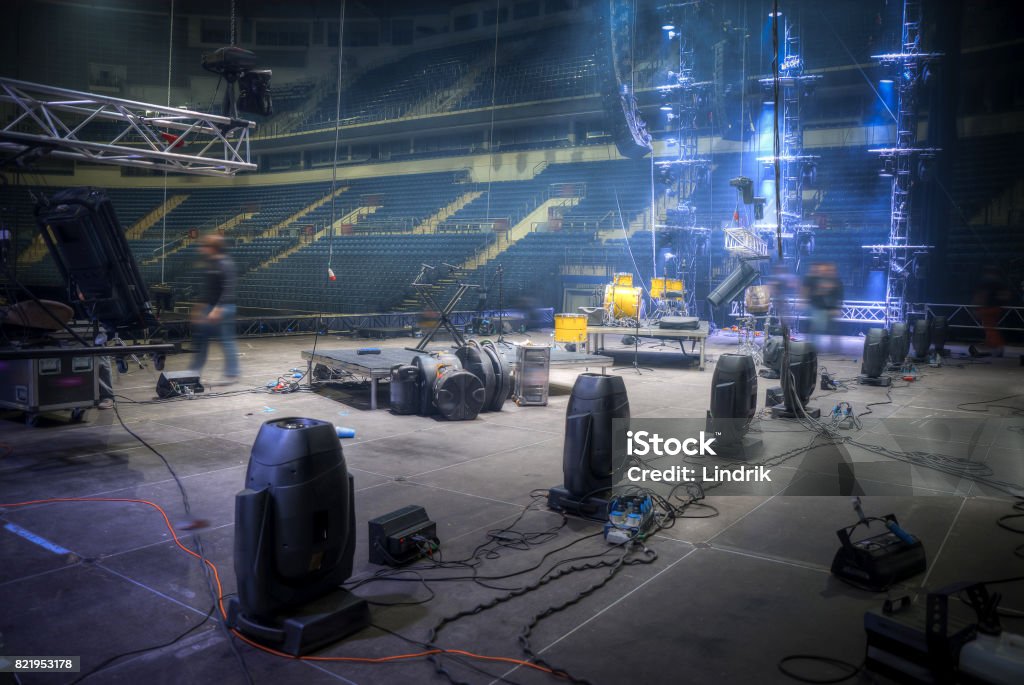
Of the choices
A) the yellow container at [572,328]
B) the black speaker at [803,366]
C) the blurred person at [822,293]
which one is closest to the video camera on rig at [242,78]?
the yellow container at [572,328]

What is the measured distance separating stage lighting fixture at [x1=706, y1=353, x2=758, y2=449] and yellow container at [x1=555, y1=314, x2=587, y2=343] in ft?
19.7

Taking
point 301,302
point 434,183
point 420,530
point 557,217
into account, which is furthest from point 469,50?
point 420,530

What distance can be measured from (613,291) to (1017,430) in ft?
24.5

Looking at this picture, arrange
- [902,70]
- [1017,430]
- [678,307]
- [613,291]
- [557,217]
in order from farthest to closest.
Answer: [557,217] < [678,307] < [902,70] < [613,291] < [1017,430]

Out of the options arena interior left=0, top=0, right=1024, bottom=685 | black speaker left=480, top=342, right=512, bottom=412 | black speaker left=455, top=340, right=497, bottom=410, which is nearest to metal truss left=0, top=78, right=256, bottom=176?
arena interior left=0, top=0, right=1024, bottom=685

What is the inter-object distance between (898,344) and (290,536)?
441 inches

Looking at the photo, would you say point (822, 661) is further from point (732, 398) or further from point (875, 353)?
point (875, 353)

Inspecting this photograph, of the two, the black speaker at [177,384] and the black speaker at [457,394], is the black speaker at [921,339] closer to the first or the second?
the black speaker at [457,394]

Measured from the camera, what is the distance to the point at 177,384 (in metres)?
8.51

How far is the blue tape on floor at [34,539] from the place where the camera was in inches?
145

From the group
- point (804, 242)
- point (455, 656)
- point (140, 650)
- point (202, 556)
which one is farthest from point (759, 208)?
point (140, 650)

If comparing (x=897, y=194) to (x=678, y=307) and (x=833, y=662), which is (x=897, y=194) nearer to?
(x=678, y=307)

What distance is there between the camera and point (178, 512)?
14.2 ft

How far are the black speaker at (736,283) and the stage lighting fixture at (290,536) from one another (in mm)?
7751
